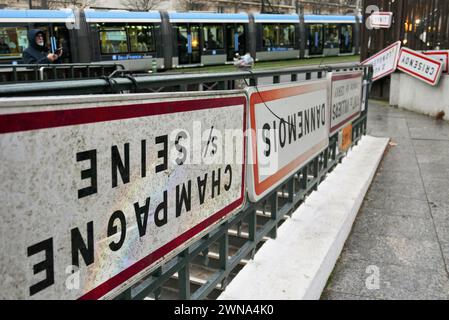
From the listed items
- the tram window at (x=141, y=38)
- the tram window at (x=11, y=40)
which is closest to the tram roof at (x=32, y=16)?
the tram window at (x=11, y=40)

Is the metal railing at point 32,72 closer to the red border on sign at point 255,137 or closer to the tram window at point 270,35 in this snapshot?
the red border on sign at point 255,137

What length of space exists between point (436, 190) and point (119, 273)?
17.8ft

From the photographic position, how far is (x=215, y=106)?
268 cm

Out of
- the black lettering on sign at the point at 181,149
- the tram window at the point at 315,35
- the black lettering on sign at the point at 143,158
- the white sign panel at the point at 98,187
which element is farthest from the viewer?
the tram window at the point at 315,35

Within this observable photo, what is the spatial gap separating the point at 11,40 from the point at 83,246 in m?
19.7

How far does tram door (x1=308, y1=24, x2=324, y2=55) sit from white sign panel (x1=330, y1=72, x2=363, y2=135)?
2613 centimetres

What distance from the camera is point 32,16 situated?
1916cm

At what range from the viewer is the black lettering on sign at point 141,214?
2.05 m

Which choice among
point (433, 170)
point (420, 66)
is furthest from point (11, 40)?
point (433, 170)

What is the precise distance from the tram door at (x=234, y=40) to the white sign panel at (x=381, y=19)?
1223 centimetres

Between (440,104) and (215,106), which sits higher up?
(215,106)

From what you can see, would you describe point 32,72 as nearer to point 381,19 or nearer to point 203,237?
point 203,237

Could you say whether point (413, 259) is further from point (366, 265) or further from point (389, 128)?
point (389, 128)
